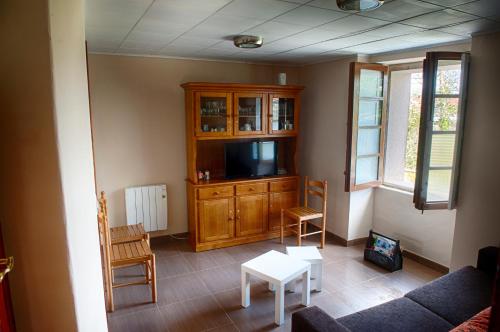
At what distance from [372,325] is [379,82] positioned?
2891 millimetres

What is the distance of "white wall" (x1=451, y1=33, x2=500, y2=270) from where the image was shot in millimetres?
2715

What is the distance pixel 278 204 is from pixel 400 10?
287 cm

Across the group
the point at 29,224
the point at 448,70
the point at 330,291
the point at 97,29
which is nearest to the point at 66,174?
the point at 29,224

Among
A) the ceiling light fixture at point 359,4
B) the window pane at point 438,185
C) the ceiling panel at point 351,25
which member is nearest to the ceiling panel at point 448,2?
the ceiling light fixture at point 359,4

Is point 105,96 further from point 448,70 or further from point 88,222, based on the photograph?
point 448,70

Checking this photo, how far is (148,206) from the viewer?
13.8ft

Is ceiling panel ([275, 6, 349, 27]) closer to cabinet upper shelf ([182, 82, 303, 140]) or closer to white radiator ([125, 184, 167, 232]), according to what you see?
cabinet upper shelf ([182, 82, 303, 140])

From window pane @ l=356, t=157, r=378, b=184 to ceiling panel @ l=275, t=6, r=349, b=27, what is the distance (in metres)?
2.03

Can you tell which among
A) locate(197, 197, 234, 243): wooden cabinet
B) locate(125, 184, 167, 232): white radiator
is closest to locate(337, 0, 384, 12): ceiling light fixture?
locate(197, 197, 234, 243): wooden cabinet

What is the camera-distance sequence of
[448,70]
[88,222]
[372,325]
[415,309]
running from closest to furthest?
1. [88,222]
2. [372,325]
3. [415,309]
4. [448,70]

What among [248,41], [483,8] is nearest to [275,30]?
[248,41]

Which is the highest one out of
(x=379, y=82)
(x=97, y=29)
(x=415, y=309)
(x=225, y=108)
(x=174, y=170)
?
(x=97, y=29)

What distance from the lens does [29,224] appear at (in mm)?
1391

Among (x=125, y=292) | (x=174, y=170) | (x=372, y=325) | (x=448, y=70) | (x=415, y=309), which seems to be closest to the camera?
(x=372, y=325)
